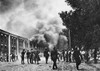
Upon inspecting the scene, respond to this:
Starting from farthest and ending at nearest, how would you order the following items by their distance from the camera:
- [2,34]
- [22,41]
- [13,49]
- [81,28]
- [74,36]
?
[22,41]
[13,49]
[2,34]
[74,36]
[81,28]

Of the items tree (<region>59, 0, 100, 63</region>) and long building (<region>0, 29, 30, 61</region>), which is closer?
tree (<region>59, 0, 100, 63</region>)

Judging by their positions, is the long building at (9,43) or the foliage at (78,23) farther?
the long building at (9,43)

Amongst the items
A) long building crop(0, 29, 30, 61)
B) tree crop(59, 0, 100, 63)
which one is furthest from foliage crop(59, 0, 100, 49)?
long building crop(0, 29, 30, 61)

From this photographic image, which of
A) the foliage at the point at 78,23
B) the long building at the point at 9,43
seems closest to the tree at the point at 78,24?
the foliage at the point at 78,23

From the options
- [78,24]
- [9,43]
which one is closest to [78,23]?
[78,24]

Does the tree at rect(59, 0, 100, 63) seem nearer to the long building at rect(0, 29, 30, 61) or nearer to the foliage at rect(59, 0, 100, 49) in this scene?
the foliage at rect(59, 0, 100, 49)

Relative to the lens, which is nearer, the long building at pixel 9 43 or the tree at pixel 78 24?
the tree at pixel 78 24

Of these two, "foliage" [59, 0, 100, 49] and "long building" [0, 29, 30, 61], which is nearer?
"foliage" [59, 0, 100, 49]

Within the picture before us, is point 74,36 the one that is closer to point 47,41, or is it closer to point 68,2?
point 68,2

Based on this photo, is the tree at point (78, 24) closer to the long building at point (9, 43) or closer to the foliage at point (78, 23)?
the foliage at point (78, 23)

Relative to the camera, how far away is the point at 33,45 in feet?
295

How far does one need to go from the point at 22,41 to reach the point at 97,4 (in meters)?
57.0

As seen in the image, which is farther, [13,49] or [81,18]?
[13,49]

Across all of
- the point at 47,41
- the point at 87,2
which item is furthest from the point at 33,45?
the point at 87,2
